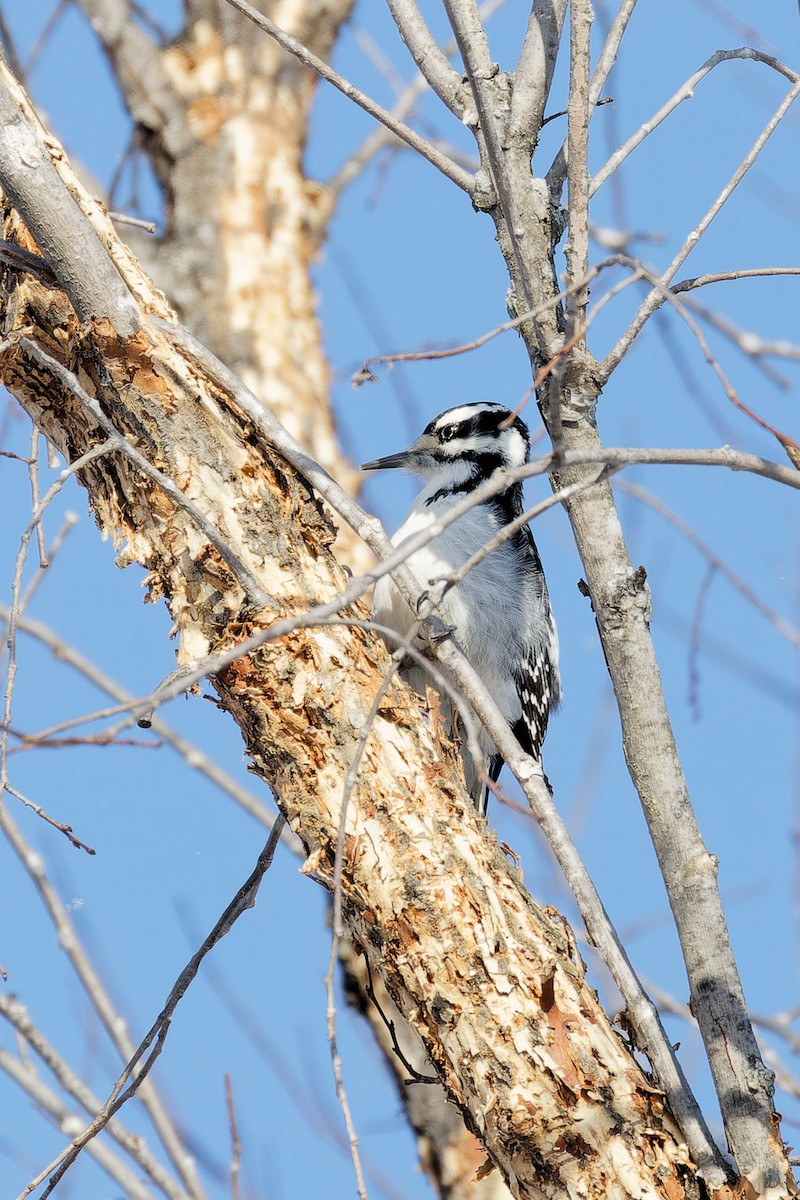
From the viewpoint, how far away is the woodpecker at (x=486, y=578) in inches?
164

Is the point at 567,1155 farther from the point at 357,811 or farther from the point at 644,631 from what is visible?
the point at 644,631

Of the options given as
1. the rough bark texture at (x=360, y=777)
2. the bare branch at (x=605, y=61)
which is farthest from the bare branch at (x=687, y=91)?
the rough bark texture at (x=360, y=777)

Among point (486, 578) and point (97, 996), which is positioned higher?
point (486, 578)

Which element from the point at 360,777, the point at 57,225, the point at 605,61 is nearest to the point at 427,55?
the point at 605,61

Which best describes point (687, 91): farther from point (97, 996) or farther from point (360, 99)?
point (97, 996)

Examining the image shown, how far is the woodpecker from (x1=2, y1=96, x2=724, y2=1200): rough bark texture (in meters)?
1.24

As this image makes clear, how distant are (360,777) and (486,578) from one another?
1911 millimetres

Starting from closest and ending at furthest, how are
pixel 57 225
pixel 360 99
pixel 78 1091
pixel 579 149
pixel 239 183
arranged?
pixel 579 149 < pixel 360 99 < pixel 57 225 < pixel 78 1091 < pixel 239 183

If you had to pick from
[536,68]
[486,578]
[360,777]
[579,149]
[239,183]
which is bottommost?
[360,777]

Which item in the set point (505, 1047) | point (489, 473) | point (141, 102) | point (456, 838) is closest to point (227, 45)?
point (141, 102)

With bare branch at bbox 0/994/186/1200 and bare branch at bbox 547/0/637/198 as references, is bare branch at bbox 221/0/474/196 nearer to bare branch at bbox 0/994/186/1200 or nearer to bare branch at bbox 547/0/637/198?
bare branch at bbox 547/0/637/198

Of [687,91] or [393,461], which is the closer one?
[687,91]

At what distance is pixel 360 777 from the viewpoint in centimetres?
258

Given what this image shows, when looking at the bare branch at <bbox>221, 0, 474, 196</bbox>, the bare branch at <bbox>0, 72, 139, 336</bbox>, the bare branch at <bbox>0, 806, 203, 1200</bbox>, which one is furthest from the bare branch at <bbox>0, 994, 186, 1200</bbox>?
the bare branch at <bbox>221, 0, 474, 196</bbox>
